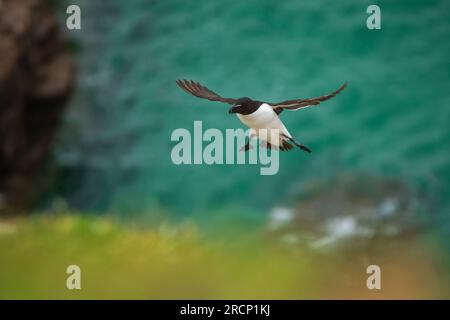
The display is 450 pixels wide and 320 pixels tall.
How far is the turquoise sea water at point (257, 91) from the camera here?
370 cm

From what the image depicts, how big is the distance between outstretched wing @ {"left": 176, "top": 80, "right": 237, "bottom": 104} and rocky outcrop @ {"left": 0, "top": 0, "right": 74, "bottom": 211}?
2.49 ft

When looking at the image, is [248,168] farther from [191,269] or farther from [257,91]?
[191,269]

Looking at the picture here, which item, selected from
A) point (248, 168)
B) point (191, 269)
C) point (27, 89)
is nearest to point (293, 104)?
point (248, 168)

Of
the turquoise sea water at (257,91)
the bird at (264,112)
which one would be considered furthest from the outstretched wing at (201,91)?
the turquoise sea water at (257,91)

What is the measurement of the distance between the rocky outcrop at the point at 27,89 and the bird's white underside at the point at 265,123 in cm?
112

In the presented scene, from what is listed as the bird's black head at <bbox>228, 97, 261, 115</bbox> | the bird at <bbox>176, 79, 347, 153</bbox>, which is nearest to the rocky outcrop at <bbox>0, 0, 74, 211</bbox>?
the bird at <bbox>176, 79, 347, 153</bbox>

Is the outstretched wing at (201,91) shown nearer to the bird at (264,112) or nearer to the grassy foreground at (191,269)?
the bird at (264,112)

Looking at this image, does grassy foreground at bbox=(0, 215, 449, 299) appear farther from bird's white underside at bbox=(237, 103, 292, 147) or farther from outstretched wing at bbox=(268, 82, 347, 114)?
outstretched wing at bbox=(268, 82, 347, 114)

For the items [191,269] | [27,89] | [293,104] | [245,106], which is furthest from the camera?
[27,89]

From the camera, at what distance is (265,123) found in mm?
3422

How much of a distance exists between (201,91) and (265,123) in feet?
1.24

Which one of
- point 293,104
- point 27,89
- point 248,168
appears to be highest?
point 27,89
